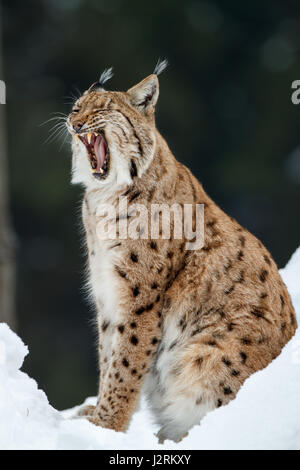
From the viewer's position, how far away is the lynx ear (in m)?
5.09

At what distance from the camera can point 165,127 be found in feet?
54.1

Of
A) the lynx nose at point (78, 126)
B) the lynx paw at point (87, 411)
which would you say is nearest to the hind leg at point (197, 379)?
the lynx paw at point (87, 411)

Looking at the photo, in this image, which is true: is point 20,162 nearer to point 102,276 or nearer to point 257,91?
point 257,91

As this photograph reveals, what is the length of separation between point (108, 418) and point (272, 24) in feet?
46.2

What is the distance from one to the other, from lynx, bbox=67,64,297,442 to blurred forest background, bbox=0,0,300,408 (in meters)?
11.2

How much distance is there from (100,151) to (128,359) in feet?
3.92

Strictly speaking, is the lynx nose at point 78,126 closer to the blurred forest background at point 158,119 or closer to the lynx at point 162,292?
the lynx at point 162,292

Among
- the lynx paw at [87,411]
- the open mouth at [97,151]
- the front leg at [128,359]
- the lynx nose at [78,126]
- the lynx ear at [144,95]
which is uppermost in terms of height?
the lynx ear at [144,95]

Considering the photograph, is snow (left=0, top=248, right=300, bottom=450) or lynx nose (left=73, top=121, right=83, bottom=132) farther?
lynx nose (left=73, top=121, right=83, bottom=132)

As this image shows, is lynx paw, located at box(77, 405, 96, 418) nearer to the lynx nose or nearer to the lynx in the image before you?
the lynx

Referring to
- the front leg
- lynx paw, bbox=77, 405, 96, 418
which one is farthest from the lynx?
lynx paw, bbox=77, 405, 96, 418

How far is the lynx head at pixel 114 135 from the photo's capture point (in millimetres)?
4973

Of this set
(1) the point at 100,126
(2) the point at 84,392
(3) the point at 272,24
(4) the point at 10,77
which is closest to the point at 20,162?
(4) the point at 10,77

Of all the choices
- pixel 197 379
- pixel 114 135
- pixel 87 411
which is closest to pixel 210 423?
pixel 197 379
